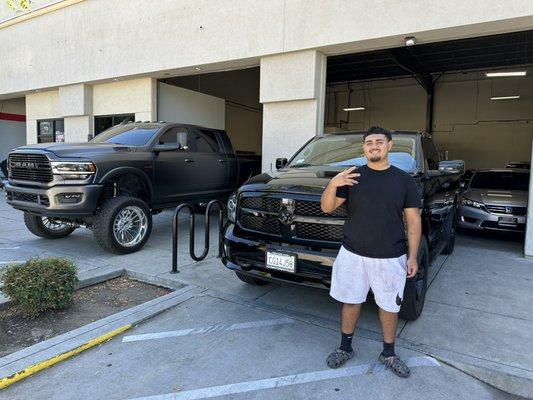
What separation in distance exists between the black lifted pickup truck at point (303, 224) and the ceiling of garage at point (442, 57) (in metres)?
9.82

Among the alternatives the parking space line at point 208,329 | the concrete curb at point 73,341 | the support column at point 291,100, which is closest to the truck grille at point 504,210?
the support column at point 291,100

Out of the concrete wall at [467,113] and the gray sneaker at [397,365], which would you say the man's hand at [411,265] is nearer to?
the gray sneaker at [397,365]

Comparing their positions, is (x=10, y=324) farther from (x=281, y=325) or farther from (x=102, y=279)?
(x=281, y=325)

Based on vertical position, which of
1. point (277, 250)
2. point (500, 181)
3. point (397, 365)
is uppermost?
point (500, 181)

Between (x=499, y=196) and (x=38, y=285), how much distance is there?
7858 millimetres

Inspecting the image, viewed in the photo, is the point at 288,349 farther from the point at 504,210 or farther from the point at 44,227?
the point at 504,210

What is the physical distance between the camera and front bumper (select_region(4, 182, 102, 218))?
5926mm

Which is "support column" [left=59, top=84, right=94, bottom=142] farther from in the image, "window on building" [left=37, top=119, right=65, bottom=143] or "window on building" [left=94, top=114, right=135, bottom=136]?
"window on building" [left=37, top=119, right=65, bottom=143]

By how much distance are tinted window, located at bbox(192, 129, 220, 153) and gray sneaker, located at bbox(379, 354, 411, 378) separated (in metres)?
5.87

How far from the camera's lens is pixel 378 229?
2.97m

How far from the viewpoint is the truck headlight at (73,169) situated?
19.5ft

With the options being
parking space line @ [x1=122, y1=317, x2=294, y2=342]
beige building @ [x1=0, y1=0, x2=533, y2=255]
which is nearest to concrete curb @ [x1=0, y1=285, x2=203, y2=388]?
parking space line @ [x1=122, y1=317, x2=294, y2=342]

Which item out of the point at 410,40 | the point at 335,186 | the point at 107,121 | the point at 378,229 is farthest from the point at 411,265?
the point at 107,121

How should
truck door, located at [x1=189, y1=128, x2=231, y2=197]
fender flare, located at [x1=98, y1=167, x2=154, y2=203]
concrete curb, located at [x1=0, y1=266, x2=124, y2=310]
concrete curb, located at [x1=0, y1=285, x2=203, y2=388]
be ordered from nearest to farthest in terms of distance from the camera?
1. concrete curb, located at [x1=0, y1=285, x2=203, y2=388]
2. concrete curb, located at [x1=0, y1=266, x2=124, y2=310]
3. fender flare, located at [x1=98, y1=167, x2=154, y2=203]
4. truck door, located at [x1=189, y1=128, x2=231, y2=197]
